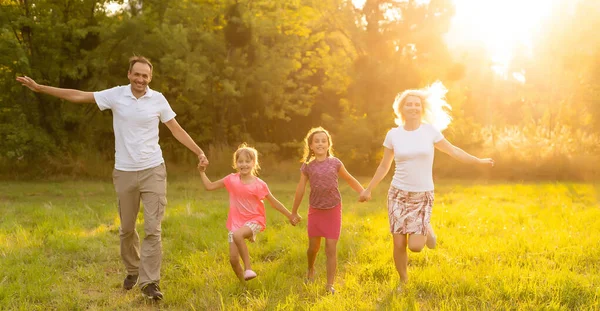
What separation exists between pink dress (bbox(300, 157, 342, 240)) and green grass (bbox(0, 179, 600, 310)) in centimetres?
64

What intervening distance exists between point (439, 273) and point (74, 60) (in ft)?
66.0

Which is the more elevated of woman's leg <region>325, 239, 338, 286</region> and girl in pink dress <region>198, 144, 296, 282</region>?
girl in pink dress <region>198, 144, 296, 282</region>

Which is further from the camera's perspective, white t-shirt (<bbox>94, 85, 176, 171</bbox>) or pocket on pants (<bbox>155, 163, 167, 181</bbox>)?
pocket on pants (<bbox>155, 163, 167, 181</bbox>)

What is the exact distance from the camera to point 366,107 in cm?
2628

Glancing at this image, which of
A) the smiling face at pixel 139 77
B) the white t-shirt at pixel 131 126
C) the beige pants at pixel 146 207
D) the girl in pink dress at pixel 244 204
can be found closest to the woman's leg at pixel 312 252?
the girl in pink dress at pixel 244 204

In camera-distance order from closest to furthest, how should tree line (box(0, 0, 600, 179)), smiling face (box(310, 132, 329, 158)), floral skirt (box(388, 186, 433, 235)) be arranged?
floral skirt (box(388, 186, 433, 235)) → smiling face (box(310, 132, 329, 158)) → tree line (box(0, 0, 600, 179))

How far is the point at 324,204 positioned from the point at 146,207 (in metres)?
2.06

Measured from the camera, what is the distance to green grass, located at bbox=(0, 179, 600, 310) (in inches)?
231

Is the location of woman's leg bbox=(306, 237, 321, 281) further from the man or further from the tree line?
the tree line

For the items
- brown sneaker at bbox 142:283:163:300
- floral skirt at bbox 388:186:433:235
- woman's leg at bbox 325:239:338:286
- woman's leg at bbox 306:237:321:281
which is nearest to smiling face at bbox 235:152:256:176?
woman's leg at bbox 306:237:321:281

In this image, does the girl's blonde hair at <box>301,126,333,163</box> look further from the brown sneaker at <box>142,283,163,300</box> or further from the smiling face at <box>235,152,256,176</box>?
the brown sneaker at <box>142,283,163,300</box>

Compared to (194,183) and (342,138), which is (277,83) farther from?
(194,183)

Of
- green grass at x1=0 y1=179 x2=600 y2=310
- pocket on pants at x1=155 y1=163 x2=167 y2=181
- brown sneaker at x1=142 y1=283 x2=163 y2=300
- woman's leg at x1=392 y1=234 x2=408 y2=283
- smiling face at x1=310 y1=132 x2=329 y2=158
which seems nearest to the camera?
green grass at x1=0 y1=179 x2=600 y2=310

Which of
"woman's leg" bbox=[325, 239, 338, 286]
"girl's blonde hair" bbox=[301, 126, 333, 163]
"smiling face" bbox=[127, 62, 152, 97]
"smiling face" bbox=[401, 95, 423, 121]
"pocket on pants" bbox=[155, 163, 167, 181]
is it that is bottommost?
"woman's leg" bbox=[325, 239, 338, 286]
